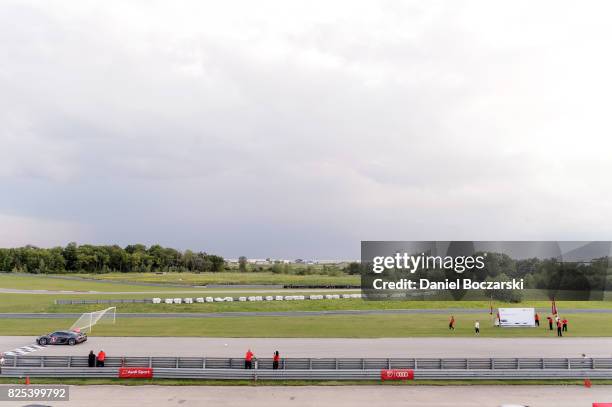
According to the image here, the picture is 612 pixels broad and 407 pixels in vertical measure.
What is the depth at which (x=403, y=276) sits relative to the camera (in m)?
66.1

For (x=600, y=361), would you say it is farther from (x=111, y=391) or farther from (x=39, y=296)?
(x=39, y=296)

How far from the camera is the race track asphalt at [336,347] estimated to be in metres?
32.4

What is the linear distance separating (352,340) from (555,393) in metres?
16.9

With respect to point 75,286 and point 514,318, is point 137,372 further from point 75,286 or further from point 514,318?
point 75,286

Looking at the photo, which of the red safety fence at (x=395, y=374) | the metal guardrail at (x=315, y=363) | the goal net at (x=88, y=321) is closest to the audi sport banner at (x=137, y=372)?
the metal guardrail at (x=315, y=363)

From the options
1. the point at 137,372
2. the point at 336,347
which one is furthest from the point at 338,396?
the point at 336,347

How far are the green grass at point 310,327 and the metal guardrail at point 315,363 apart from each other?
1261 centimetres

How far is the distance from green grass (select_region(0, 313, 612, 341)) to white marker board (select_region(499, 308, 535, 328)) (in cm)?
66

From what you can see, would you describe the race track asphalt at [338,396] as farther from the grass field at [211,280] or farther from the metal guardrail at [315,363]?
the grass field at [211,280]

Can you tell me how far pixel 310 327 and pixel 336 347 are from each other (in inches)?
370

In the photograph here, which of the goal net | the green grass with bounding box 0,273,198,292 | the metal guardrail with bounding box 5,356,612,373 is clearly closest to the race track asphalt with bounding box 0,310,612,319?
the goal net

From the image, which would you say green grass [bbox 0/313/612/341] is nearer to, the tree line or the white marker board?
the white marker board

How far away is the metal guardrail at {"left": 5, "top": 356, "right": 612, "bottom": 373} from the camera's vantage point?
26.2m

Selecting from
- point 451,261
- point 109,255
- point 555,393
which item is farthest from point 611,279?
point 109,255
